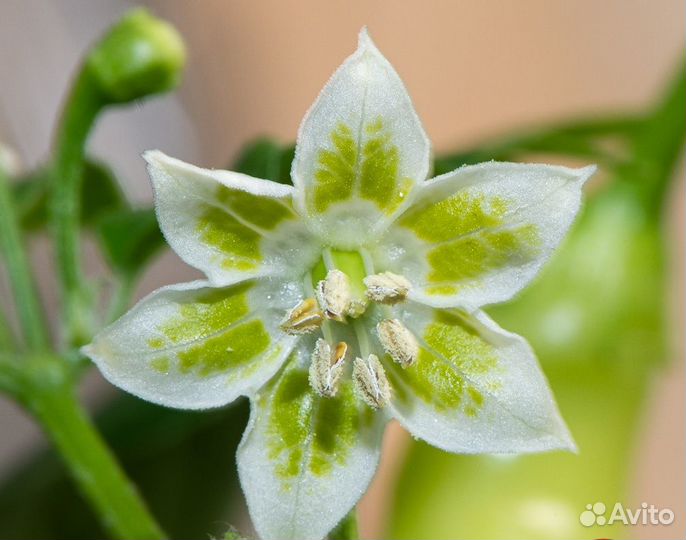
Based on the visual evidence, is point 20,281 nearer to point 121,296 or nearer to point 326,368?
point 121,296

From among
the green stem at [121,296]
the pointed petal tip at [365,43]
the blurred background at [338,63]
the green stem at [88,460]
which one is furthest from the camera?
the blurred background at [338,63]

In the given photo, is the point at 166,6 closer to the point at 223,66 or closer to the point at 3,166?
the point at 223,66

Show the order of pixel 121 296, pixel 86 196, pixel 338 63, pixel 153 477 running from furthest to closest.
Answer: pixel 338 63
pixel 153 477
pixel 86 196
pixel 121 296

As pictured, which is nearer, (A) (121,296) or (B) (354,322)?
(B) (354,322)

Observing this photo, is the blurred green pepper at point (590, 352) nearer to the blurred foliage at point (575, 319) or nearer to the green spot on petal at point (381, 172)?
the blurred foliage at point (575, 319)

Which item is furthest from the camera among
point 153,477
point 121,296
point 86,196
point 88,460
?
point 153,477
